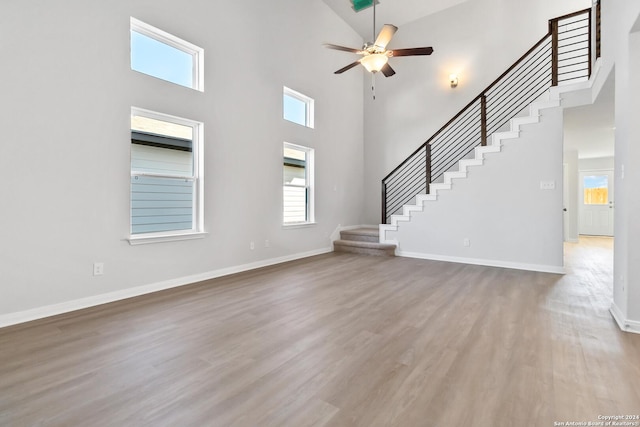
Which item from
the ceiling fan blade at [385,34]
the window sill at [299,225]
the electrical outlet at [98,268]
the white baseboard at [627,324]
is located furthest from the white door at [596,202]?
the electrical outlet at [98,268]

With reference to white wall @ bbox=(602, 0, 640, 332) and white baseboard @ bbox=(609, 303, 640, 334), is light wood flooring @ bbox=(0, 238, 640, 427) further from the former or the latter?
white wall @ bbox=(602, 0, 640, 332)

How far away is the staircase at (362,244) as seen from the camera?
610 centimetres

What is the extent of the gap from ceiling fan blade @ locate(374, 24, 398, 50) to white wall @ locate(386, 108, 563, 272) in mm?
2656

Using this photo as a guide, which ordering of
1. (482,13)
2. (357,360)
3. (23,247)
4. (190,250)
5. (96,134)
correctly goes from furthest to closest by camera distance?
(482,13)
(190,250)
(96,134)
(23,247)
(357,360)

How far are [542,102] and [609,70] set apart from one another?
1.65 meters

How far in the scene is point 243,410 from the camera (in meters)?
1.50

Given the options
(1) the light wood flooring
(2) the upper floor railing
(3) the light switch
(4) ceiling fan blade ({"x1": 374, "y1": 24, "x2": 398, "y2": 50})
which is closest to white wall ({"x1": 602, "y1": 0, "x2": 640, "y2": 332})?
(1) the light wood flooring

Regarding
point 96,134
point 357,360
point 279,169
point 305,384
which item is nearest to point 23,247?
point 96,134

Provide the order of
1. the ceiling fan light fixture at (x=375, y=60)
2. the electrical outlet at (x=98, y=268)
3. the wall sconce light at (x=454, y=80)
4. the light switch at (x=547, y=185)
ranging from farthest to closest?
the wall sconce light at (x=454, y=80)
the light switch at (x=547, y=185)
the ceiling fan light fixture at (x=375, y=60)
the electrical outlet at (x=98, y=268)

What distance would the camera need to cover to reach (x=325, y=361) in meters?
2.00

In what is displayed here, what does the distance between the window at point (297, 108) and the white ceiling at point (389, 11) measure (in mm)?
2356

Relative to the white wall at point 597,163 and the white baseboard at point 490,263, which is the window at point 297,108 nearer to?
the white baseboard at point 490,263

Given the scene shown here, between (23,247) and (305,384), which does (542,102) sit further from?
(23,247)

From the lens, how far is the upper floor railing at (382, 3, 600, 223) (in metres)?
5.45
